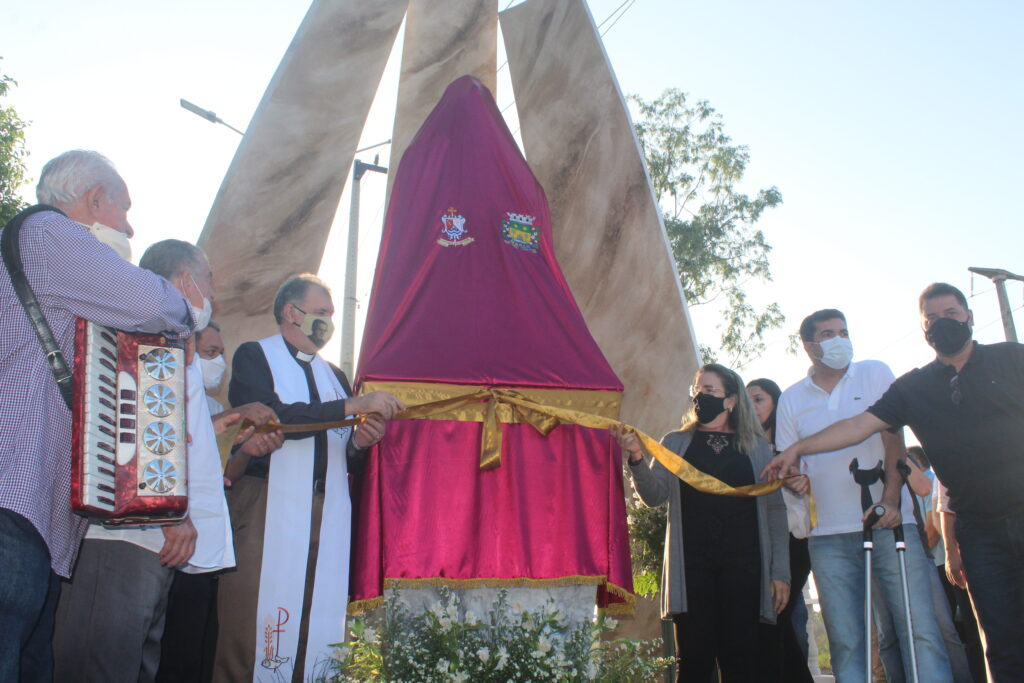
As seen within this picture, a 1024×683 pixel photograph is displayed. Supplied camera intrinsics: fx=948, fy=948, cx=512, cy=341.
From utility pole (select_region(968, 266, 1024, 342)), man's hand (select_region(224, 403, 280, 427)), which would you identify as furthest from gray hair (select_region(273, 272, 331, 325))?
utility pole (select_region(968, 266, 1024, 342))

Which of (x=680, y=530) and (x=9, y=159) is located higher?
(x=9, y=159)

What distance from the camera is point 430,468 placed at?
4008 millimetres

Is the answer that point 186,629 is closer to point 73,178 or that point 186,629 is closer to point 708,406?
point 73,178

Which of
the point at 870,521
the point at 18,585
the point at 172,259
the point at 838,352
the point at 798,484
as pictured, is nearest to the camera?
the point at 18,585

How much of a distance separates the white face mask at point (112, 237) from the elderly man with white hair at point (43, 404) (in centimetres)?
15

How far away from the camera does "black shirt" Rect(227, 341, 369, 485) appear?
4.02 m

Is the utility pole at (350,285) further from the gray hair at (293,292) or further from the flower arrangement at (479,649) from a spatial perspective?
the flower arrangement at (479,649)

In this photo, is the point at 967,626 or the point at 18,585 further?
the point at 967,626

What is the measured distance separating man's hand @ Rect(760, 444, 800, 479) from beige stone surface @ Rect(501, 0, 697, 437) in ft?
4.56

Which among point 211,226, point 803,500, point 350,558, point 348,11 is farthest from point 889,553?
point 348,11

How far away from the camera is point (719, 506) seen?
4504 mm

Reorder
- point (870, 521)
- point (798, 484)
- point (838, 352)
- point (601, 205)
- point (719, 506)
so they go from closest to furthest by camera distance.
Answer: point (870, 521)
point (798, 484)
point (719, 506)
point (838, 352)
point (601, 205)

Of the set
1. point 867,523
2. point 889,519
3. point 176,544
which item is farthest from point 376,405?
point 889,519

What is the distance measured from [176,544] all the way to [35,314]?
2.94 feet
